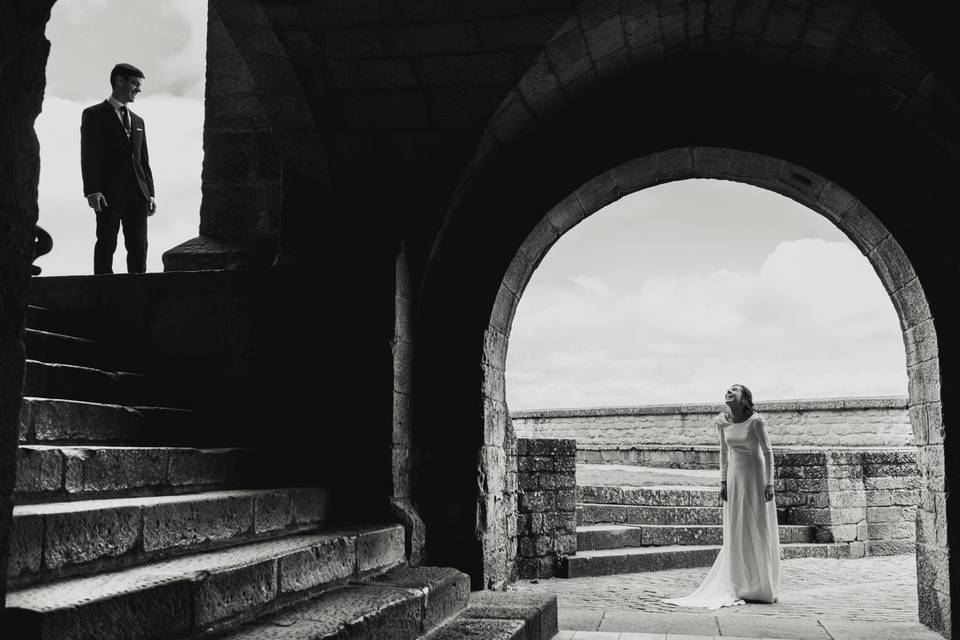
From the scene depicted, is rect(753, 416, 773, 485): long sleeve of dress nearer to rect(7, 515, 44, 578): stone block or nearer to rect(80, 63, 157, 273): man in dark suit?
rect(80, 63, 157, 273): man in dark suit

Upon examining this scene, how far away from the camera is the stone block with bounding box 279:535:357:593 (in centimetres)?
318

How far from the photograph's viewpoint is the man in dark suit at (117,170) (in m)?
5.29

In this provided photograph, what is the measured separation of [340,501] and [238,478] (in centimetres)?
71

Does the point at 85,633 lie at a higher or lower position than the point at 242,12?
lower

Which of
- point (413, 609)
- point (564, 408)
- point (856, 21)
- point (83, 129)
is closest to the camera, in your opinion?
point (413, 609)

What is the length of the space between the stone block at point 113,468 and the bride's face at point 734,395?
411 centimetres

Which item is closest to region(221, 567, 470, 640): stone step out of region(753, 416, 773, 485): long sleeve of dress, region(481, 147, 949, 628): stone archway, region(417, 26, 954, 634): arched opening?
region(417, 26, 954, 634): arched opening

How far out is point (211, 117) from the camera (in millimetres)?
5727

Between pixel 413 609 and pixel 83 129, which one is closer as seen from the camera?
pixel 413 609

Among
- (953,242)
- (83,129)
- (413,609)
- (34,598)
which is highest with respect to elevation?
(83,129)

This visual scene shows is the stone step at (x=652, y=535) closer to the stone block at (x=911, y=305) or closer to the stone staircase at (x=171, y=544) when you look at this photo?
the stone block at (x=911, y=305)

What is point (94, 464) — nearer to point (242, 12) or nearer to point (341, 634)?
point (341, 634)

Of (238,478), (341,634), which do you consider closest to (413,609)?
(341,634)

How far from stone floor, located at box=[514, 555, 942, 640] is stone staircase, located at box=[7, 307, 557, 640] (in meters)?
0.90
